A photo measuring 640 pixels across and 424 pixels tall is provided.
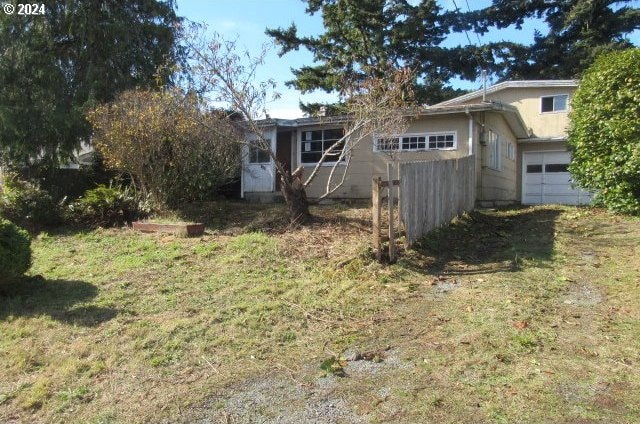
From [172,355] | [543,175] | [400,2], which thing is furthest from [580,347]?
[400,2]

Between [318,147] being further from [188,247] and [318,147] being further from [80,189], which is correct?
[188,247]

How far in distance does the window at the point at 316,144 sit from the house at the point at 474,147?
1.2 inches

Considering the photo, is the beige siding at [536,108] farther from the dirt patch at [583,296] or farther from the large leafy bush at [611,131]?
the dirt patch at [583,296]

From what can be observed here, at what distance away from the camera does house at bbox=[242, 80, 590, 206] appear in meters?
14.6

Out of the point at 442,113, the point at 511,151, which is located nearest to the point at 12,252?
the point at 442,113

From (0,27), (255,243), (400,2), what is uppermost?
(400,2)

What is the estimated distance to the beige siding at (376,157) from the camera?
47.9ft

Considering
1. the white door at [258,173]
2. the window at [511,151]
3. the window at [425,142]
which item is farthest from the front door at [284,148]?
the window at [511,151]

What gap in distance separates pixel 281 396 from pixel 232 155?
381 inches

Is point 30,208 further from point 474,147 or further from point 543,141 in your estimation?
point 543,141

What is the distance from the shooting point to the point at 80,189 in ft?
47.3

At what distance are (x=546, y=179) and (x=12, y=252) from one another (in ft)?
62.1

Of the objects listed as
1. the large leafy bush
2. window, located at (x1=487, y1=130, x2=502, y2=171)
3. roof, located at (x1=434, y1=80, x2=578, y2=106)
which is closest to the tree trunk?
the large leafy bush

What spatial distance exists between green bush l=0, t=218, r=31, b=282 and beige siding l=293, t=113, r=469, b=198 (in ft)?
31.8
